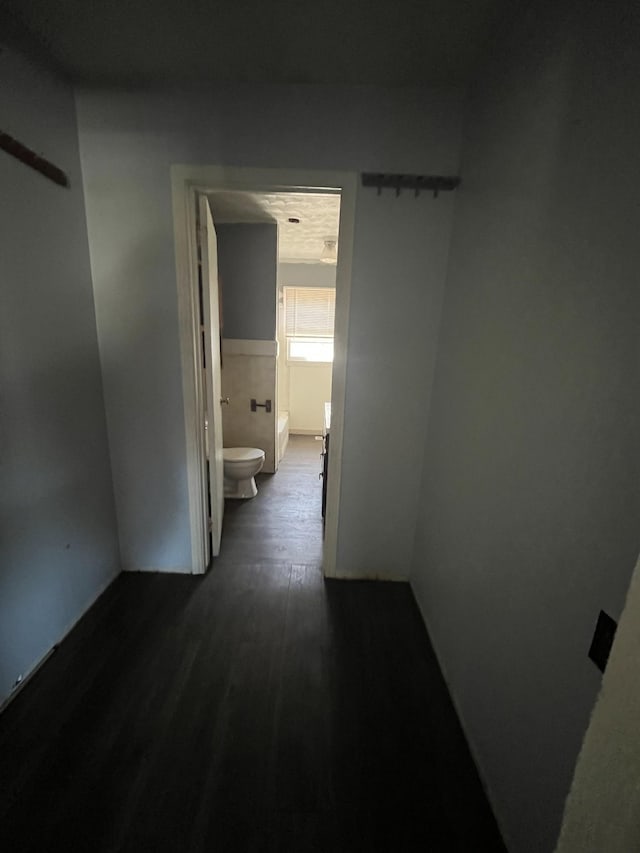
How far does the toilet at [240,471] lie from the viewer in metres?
3.05

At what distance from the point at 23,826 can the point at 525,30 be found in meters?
2.87

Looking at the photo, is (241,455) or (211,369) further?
(241,455)

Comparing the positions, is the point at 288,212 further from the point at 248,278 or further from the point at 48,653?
the point at 48,653

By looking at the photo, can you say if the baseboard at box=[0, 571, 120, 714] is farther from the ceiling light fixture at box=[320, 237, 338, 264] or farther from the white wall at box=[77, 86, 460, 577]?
the ceiling light fixture at box=[320, 237, 338, 264]

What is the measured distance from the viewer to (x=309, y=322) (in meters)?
4.81

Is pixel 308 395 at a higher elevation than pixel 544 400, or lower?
lower

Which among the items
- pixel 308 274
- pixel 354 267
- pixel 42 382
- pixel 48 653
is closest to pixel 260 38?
pixel 354 267

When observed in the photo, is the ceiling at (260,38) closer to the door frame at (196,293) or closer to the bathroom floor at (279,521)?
the door frame at (196,293)

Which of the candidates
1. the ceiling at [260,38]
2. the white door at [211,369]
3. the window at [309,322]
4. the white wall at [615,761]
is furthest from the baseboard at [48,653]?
the window at [309,322]

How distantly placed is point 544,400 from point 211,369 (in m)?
1.70

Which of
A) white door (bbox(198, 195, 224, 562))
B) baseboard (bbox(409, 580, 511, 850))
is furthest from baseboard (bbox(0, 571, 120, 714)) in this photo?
baseboard (bbox(409, 580, 511, 850))

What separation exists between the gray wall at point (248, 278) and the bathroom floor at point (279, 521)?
4.77 ft

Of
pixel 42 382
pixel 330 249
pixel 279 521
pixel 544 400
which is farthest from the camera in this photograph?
pixel 330 249

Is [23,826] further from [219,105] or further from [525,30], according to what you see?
[525,30]
